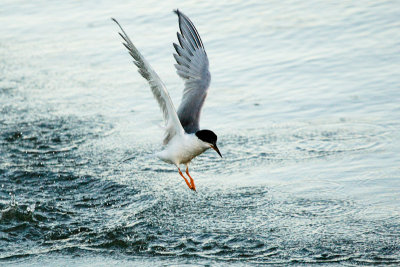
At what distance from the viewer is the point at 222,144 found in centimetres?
800

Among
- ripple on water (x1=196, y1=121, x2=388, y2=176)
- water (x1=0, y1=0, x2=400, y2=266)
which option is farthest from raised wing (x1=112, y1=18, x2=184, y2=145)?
ripple on water (x1=196, y1=121, x2=388, y2=176)

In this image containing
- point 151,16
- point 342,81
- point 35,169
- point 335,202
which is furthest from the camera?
point 151,16

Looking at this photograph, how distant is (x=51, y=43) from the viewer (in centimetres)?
1262

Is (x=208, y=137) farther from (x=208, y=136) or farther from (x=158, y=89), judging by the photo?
(x=158, y=89)

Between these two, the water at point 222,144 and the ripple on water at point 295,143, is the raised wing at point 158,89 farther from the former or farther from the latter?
the ripple on water at point 295,143

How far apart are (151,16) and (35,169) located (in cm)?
659

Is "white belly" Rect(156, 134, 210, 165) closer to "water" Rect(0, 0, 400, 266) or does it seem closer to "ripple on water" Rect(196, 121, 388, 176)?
"water" Rect(0, 0, 400, 266)

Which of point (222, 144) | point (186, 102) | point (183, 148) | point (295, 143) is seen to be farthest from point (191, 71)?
point (295, 143)

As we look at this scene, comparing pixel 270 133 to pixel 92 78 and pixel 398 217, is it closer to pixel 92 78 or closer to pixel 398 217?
pixel 398 217

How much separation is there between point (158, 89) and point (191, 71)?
118 cm

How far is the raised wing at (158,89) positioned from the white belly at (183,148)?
0.09m

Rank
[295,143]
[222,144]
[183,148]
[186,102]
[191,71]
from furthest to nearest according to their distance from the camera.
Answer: [222,144] → [295,143] → [191,71] → [186,102] → [183,148]

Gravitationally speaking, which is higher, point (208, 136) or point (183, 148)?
point (208, 136)

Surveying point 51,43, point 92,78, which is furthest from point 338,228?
point 51,43
